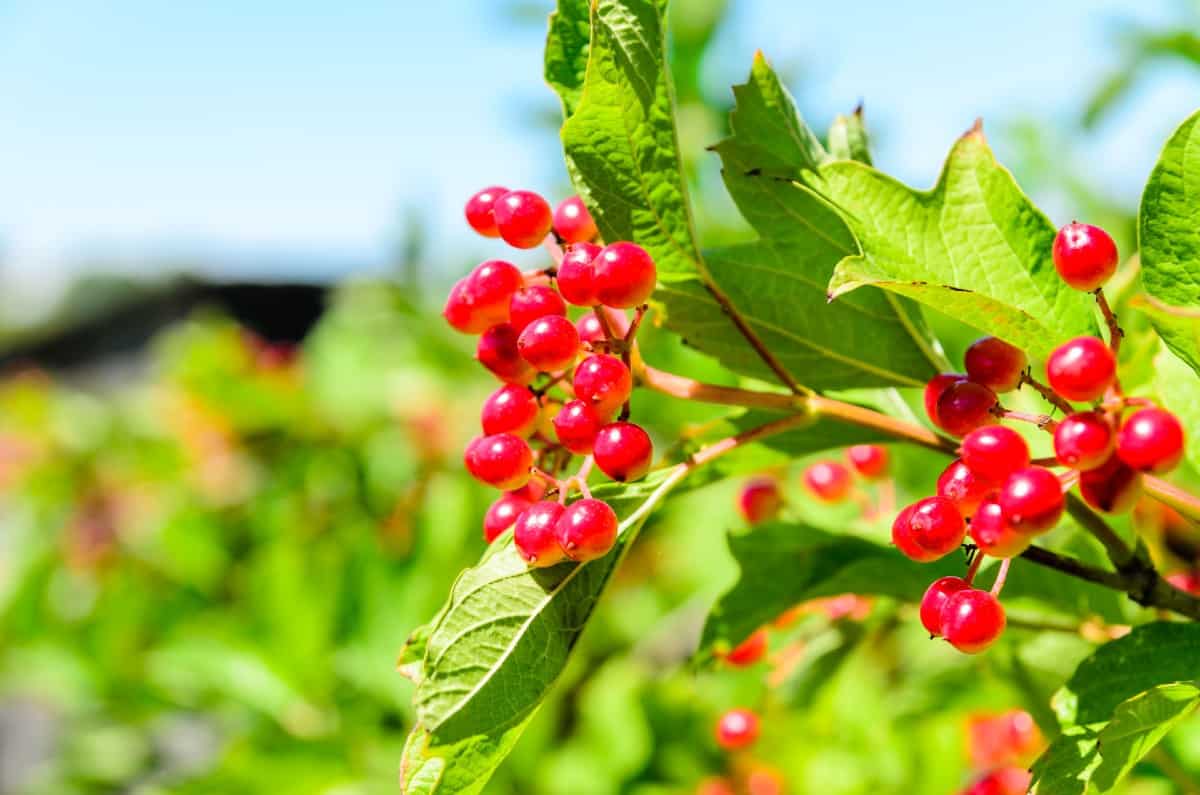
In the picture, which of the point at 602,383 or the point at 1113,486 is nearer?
the point at 1113,486

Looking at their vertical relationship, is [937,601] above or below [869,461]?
above

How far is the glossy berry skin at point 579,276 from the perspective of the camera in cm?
91

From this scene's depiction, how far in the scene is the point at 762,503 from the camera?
143 cm

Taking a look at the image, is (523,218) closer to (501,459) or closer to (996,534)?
(501,459)

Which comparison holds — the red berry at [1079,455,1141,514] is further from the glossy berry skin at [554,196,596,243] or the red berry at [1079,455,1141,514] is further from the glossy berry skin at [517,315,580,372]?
the glossy berry skin at [554,196,596,243]

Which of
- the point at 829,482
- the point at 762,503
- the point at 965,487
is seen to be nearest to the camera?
the point at 965,487

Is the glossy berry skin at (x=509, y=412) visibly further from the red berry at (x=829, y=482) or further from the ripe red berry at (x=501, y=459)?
the red berry at (x=829, y=482)

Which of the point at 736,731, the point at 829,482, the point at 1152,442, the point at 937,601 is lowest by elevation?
the point at 736,731

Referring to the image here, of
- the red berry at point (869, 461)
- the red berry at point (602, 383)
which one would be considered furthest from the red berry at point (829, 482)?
the red berry at point (602, 383)

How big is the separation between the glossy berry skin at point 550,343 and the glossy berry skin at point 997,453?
315 millimetres

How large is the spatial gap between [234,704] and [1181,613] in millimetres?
2394

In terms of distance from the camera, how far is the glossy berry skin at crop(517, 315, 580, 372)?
0.90 m

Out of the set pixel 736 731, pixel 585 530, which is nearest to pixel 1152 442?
pixel 585 530

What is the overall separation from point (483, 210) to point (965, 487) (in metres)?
0.50
